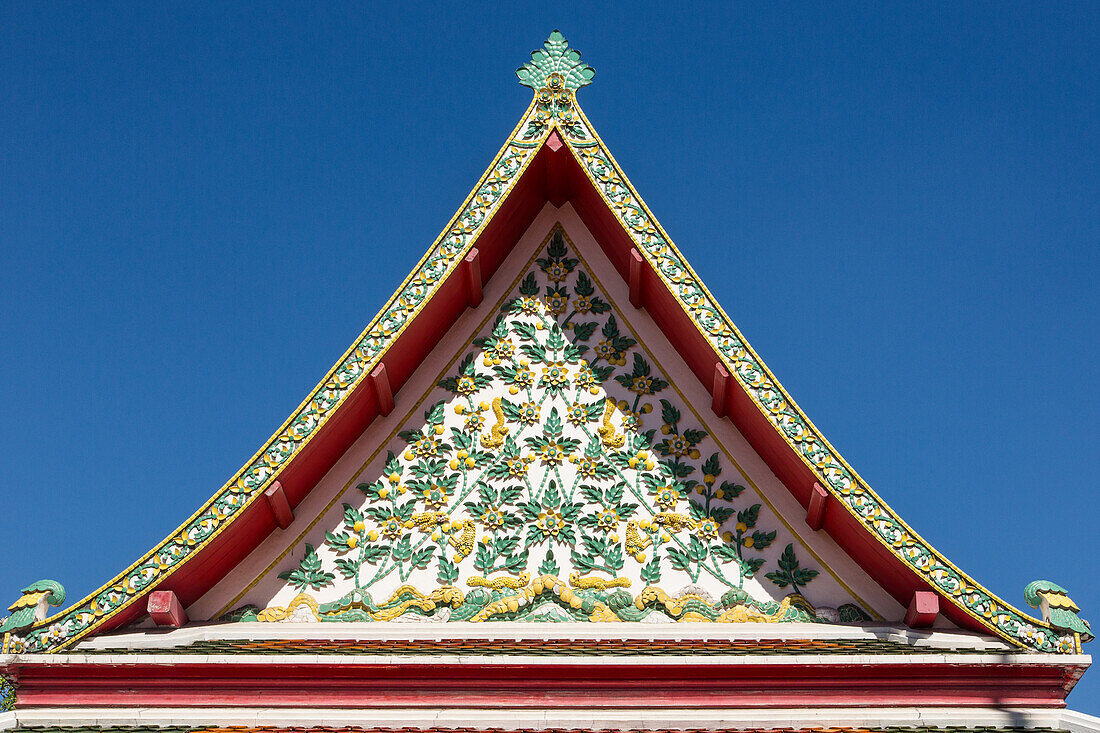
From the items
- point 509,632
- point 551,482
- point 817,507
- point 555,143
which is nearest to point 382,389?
point 551,482

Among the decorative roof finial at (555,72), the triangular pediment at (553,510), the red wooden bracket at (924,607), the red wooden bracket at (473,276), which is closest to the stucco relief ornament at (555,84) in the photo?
the decorative roof finial at (555,72)

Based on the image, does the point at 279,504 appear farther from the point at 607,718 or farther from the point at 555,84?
the point at 555,84

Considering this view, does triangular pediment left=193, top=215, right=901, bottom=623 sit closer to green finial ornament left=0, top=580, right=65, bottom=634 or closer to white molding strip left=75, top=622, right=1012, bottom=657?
white molding strip left=75, top=622, right=1012, bottom=657

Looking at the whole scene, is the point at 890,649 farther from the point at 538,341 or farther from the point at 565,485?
the point at 538,341

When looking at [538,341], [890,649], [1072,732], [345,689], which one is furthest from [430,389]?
[1072,732]

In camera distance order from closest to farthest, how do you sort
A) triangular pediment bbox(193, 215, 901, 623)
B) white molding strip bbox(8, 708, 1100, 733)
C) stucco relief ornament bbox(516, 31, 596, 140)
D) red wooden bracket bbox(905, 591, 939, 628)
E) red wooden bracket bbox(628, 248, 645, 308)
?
white molding strip bbox(8, 708, 1100, 733), red wooden bracket bbox(905, 591, 939, 628), triangular pediment bbox(193, 215, 901, 623), red wooden bracket bbox(628, 248, 645, 308), stucco relief ornament bbox(516, 31, 596, 140)

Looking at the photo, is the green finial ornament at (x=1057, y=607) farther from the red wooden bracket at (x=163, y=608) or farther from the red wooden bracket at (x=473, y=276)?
the red wooden bracket at (x=163, y=608)

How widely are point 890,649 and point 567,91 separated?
394 centimetres

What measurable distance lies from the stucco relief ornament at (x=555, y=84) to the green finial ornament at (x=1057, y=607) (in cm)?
376

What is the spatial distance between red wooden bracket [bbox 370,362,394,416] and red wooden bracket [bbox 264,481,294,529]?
81 centimetres

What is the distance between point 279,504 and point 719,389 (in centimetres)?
262

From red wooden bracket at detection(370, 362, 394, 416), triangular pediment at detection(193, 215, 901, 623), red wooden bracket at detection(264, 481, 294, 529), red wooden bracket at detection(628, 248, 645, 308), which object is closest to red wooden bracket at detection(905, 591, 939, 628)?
triangular pediment at detection(193, 215, 901, 623)

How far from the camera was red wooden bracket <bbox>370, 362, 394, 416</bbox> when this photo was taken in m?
6.83

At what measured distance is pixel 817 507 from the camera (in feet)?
21.4
